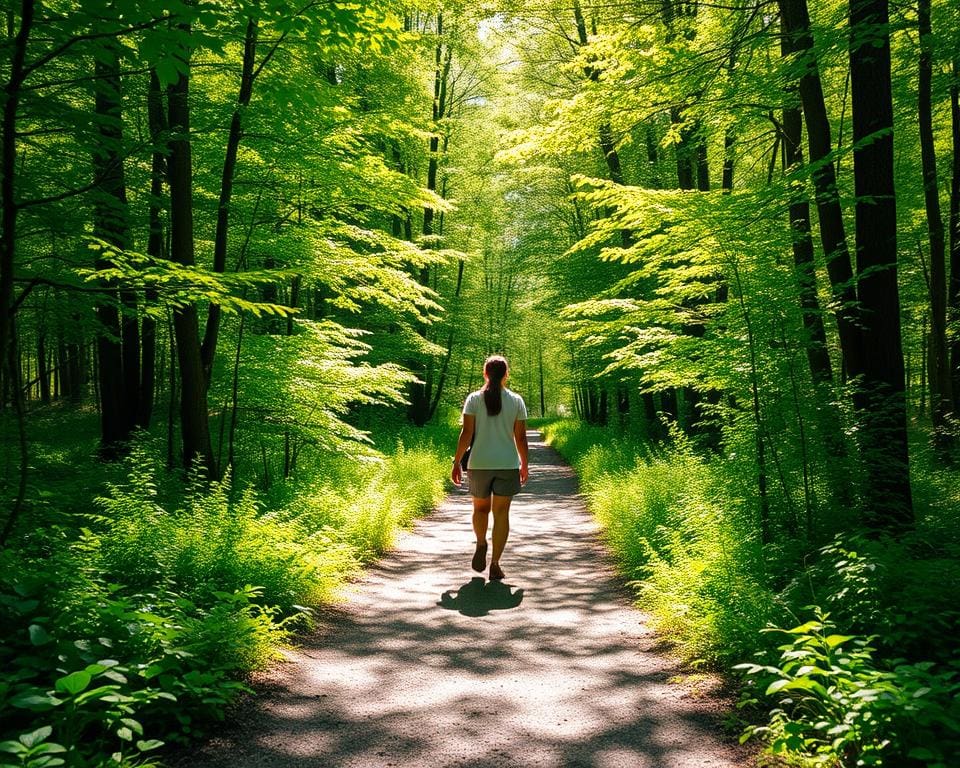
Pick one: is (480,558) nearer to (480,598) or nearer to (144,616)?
(480,598)

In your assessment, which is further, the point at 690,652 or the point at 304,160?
the point at 304,160

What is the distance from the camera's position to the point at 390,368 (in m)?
10.2

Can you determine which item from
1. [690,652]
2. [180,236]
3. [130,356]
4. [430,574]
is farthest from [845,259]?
[130,356]

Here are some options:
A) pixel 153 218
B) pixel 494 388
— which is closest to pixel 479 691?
pixel 494 388

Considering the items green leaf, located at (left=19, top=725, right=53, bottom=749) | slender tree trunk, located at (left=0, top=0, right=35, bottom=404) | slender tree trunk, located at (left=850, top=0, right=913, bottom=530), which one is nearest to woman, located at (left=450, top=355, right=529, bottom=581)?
slender tree trunk, located at (left=850, top=0, right=913, bottom=530)

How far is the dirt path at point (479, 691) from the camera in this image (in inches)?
127

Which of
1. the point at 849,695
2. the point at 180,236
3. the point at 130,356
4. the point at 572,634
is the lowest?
the point at 572,634

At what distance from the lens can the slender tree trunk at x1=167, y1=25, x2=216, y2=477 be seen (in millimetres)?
7574

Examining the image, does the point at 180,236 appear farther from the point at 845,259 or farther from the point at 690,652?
the point at 845,259

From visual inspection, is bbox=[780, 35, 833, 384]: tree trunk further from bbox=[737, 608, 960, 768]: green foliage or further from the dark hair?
bbox=[737, 608, 960, 768]: green foliage

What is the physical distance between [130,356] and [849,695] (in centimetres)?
1356

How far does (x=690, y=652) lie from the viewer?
14.5 ft

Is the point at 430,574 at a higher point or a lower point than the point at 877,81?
lower

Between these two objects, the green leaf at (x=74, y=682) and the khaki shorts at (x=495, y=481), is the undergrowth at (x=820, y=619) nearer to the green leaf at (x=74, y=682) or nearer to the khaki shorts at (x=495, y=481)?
the khaki shorts at (x=495, y=481)
